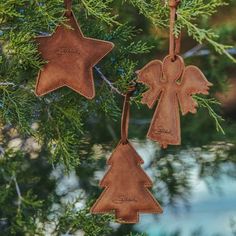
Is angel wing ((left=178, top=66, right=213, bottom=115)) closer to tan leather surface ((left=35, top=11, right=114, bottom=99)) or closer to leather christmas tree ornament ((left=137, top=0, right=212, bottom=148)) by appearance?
leather christmas tree ornament ((left=137, top=0, right=212, bottom=148))

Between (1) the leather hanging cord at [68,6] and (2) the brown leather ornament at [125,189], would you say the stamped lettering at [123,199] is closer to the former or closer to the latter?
(2) the brown leather ornament at [125,189]

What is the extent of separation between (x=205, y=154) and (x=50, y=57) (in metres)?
0.75

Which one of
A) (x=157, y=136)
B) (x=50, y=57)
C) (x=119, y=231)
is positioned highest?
(x=50, y=57)

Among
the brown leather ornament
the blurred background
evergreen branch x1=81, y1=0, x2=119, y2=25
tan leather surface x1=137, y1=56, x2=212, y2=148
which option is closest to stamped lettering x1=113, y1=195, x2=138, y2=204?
the brown leather ornament

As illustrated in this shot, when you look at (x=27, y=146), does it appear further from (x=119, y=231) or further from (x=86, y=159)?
(x=119, y=231)

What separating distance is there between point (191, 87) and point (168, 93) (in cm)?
4

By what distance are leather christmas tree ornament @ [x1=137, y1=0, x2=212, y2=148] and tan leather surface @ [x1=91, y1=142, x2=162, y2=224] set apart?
0.09 meters

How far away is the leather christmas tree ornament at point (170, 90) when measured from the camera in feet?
3.13

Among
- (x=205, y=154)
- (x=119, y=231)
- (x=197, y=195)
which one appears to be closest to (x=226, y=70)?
(x=205, y=154)

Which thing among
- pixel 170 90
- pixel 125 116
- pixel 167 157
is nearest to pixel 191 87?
pixel 170 90

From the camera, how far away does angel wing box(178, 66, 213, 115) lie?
938 millimetres

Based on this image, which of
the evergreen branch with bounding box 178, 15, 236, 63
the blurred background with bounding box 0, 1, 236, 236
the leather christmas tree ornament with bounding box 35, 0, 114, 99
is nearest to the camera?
the evergreen branch with bounding box 178, 15, 236, 63

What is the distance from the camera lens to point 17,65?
1050 millimetres

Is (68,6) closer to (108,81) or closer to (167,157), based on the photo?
(108,81)
